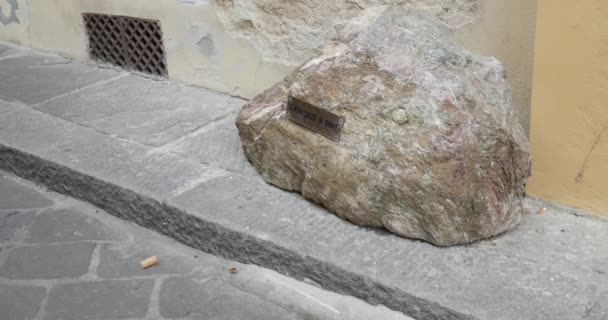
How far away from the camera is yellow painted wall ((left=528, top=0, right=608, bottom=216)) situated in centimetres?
276

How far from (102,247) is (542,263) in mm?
1722

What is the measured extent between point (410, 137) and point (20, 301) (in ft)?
5.06

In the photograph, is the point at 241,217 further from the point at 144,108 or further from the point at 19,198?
the point at 144,108

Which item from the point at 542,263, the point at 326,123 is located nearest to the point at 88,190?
the point at 326,123

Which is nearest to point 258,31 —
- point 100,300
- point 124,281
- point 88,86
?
point 88,86

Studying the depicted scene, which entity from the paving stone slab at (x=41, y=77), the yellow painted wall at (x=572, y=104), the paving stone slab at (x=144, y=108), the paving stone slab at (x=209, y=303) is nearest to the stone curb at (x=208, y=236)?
the paving stone slab at (x=209, y=303)

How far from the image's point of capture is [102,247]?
321cm

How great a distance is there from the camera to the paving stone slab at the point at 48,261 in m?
3.04

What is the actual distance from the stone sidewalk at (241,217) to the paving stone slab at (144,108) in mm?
10

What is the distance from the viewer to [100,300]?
2.88 meters

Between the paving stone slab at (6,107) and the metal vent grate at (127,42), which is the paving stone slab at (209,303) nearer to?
the paving stone slab at (6,107)

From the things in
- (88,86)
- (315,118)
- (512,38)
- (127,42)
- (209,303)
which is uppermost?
(512,38)

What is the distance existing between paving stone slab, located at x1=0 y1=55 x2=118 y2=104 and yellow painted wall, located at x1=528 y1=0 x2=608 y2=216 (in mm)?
2677

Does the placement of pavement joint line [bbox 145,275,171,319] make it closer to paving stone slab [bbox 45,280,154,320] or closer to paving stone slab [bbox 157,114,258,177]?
paving stone slab [bbox 45,280,154,320]
